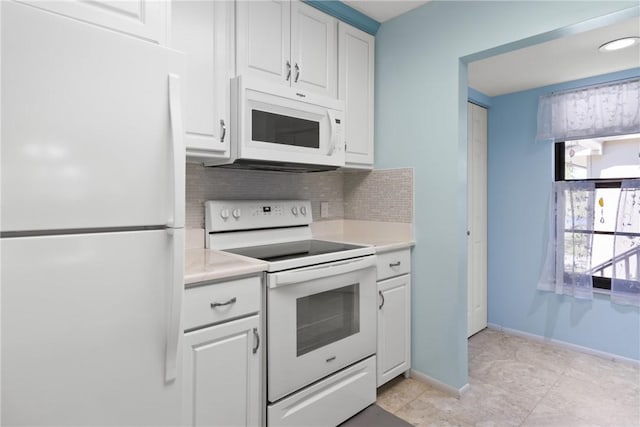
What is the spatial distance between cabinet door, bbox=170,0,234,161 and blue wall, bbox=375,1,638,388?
1203mm

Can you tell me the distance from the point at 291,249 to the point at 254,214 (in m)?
0.32

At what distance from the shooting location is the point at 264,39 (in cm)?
193

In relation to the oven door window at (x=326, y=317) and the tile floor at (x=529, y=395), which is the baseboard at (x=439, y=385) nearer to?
the tile floor at (x=529, y=395)

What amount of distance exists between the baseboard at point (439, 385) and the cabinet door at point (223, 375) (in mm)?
1231

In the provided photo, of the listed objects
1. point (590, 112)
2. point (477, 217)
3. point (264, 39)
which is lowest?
point (477, 217)

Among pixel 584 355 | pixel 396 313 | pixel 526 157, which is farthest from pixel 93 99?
pixel 584 355

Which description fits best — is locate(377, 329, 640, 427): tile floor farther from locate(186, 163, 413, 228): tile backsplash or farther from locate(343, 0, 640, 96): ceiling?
locate(343, 0, 640, 96): ceiling

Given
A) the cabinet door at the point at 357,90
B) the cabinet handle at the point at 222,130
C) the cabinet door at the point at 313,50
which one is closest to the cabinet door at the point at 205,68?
the cabinet handle at the point at 222,130

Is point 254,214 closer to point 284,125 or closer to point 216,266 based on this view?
point 284,125

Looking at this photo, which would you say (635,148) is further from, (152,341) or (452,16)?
(152,341)

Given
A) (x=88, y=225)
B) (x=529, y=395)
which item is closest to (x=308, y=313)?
(x=88, y=225)

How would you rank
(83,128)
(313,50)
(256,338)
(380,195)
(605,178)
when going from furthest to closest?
(605,178) → (380,195) → (313,50) → (256,338) → (83,128)

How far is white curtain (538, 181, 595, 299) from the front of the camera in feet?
9.66

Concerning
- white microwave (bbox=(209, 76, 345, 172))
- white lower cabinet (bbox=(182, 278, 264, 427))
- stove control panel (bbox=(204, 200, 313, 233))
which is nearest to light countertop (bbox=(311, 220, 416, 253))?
stove control panel (bbox=(204, 200, 313, 233))
